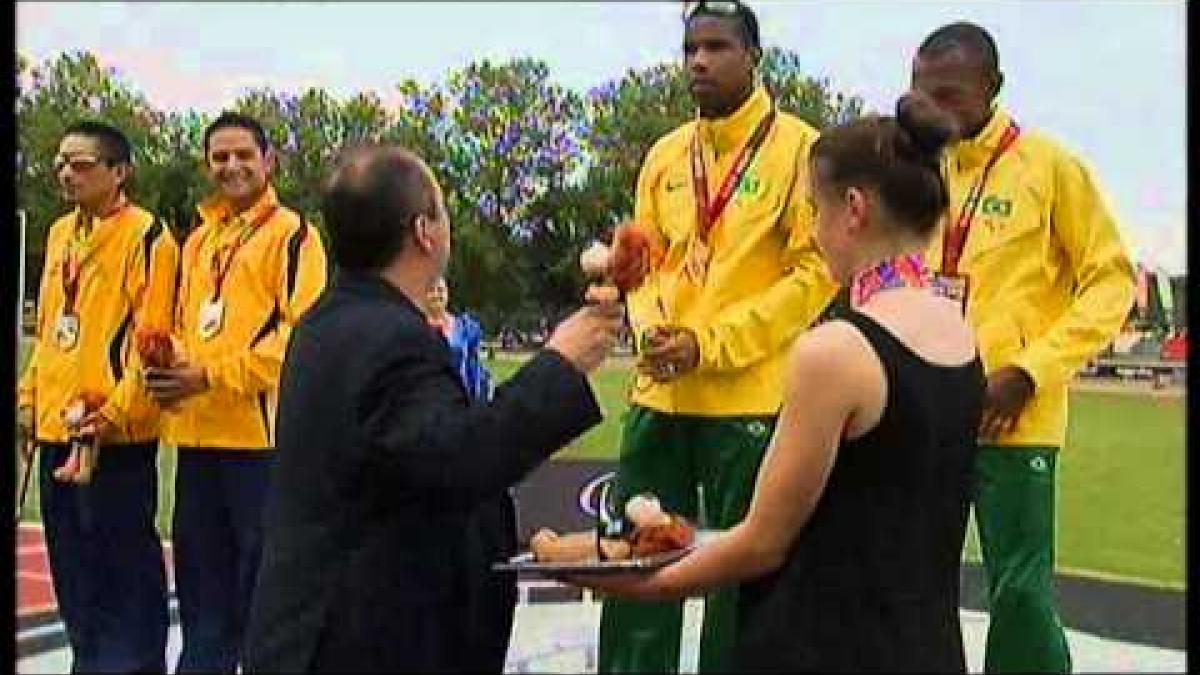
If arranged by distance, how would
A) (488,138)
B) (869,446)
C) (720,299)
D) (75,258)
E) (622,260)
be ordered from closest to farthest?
(869,446) < (622,260) < (720,299) < (75,258) < (488,138)

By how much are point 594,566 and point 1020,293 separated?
4.03ft

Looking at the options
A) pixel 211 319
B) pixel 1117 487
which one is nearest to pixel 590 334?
pixel 211 319

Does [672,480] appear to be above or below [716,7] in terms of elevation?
below

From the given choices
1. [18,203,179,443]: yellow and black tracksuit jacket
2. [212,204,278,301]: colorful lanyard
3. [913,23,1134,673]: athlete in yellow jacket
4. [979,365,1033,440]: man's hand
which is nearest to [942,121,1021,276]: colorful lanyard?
[913,23,1134,673]: athlete in yellow jacket

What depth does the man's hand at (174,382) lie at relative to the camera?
10.3ft

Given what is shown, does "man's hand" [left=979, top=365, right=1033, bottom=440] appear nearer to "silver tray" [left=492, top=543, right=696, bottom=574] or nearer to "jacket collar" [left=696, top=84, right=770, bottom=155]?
"jacket collar" [left=696, top=84, right=770, bottom=155]

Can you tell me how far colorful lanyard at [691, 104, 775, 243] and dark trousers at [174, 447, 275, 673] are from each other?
1022 millimetres

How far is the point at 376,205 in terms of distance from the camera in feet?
6.11

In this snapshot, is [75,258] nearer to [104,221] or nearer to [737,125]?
[104,221]

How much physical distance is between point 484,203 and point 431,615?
5.45 feet

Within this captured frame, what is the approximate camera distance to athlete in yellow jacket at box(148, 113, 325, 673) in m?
3.25

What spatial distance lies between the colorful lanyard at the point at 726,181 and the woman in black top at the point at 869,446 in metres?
0.99

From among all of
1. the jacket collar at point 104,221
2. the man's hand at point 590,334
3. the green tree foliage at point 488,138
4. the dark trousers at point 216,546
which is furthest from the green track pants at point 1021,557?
the jacket collar at point 104,221

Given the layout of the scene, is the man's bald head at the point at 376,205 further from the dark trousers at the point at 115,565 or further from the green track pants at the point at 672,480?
the dark trousers at the point at 115,565
